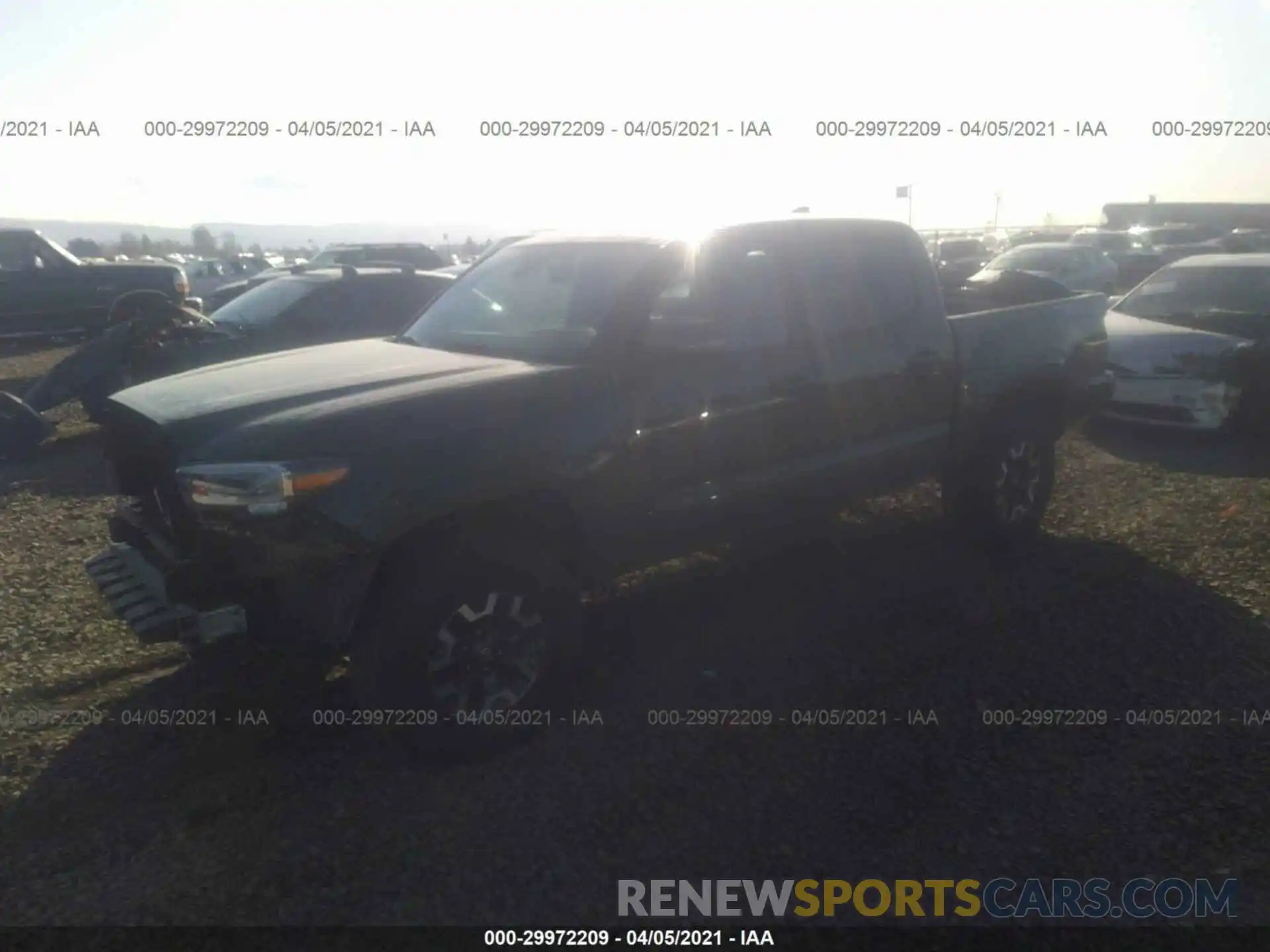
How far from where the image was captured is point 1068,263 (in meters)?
21.1

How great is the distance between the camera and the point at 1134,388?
30.4ft

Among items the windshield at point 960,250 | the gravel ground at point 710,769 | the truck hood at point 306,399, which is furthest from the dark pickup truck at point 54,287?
the windshield at point 960,250

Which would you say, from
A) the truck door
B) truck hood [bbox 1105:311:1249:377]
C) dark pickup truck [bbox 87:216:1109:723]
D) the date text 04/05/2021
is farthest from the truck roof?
the date text 04/05/2021

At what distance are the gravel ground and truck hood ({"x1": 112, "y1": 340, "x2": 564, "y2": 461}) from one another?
1248mm

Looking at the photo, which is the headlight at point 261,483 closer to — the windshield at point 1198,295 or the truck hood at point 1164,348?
the truck hood at point 1164,348

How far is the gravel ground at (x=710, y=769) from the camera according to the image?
10.7 ft

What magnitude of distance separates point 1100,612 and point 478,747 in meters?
3.27

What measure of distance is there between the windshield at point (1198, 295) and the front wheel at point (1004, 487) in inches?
169

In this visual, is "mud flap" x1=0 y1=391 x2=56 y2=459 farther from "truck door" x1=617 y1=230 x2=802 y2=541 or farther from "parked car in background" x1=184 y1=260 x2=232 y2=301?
"parked car in background" x1=184 y1=260 x2=232 y2=301

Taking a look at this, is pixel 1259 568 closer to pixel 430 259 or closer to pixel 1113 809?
pixel 1113 809

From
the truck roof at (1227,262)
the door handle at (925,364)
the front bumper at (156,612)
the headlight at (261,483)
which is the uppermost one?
the headlight at (261,483)

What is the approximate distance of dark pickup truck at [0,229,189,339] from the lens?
1641 cm

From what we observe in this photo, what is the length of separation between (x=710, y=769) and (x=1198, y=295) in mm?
8559

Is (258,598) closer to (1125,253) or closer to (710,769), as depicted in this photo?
(710,769)
